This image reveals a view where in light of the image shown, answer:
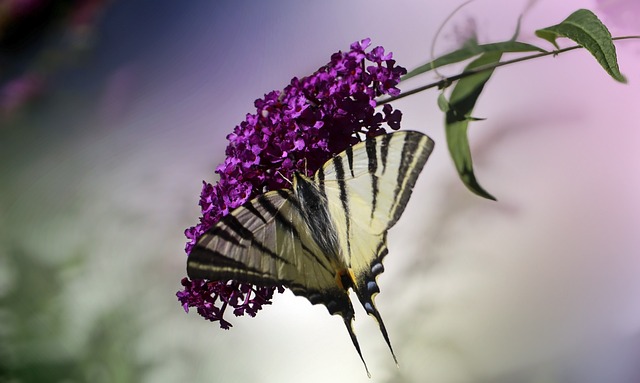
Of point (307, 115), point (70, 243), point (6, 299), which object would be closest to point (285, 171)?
point (307, 115)

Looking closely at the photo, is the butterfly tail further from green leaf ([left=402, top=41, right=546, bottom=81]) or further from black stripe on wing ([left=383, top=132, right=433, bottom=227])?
green leaf ([left=402, top=41, right=546, bottom=81])

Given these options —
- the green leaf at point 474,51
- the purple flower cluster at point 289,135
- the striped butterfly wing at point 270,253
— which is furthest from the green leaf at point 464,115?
the striped butterfly wing at point 270,253

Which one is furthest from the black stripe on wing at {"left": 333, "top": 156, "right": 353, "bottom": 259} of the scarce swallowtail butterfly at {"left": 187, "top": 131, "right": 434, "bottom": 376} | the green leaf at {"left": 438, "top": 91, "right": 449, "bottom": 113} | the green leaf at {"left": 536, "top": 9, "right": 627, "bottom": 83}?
the green leaf at {"left": 536, "top": 9, "right": 627, "bottom": 83}

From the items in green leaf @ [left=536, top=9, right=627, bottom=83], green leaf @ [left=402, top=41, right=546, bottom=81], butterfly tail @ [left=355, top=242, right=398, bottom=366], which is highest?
green leaf @ [left=402, top=41, right=546, bottom=81]

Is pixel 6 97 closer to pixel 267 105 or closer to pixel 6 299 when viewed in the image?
pixel 6 299

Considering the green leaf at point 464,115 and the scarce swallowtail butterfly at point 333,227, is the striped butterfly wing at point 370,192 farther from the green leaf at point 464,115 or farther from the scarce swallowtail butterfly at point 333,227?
the green leaf at point 464,115

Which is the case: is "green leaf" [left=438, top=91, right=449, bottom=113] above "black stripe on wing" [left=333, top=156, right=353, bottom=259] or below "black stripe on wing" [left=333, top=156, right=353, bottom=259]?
above
